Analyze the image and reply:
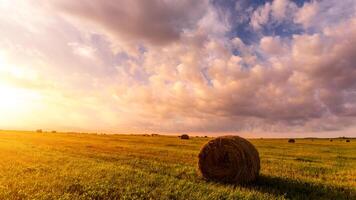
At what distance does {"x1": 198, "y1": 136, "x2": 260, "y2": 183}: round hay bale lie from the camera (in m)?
13.8

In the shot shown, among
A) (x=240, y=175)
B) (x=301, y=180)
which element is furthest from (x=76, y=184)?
(x=301, y=180)

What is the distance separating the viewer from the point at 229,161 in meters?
14.3

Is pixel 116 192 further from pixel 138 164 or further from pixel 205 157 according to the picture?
pixel 138 164

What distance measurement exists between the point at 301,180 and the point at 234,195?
15.2ft

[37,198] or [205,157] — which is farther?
[205,157]

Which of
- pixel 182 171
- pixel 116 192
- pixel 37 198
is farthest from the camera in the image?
pixel 182 171

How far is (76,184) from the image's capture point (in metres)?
11.3

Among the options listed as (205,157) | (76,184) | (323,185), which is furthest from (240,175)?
(76,184)

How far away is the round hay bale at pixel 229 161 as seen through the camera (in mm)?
13773

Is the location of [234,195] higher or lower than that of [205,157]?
lower

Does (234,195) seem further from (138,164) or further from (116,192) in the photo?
(138,164)

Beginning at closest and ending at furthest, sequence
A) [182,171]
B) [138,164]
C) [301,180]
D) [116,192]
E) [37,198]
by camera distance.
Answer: [37,198] < [116,192] < [301,180] < [182,171] < [138,164]

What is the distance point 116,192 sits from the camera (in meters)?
10.3

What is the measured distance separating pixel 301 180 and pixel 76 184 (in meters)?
8.63
